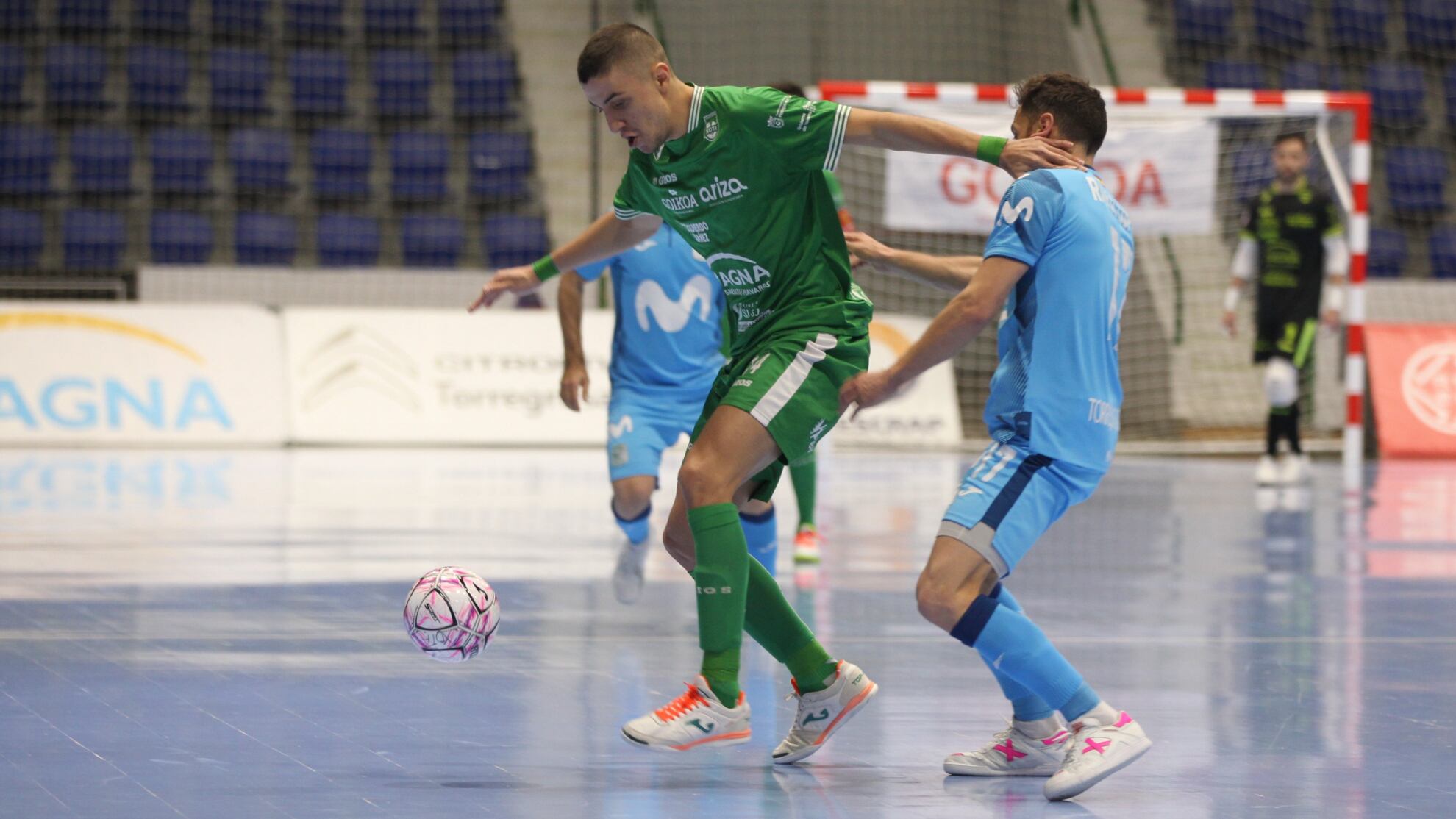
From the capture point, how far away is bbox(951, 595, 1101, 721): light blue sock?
12.3ft

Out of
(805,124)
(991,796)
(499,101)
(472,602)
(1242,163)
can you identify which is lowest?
(991,796)

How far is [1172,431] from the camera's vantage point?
17500 mm

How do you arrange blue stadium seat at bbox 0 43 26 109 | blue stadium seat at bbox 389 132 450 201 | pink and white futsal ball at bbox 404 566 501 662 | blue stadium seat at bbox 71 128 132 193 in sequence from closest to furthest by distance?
pink and white futsal ball at bbox 404 566 501 662, blue stadium seat at bbox 71 128 132 193, blue stadium seat at bbox 0 43 26 109, blue stadium seat at bbox 389 132 450 201

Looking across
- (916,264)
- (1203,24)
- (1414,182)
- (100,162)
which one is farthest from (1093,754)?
(1203,24)

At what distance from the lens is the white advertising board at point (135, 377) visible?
14.9 metres

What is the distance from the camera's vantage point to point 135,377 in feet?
49.5

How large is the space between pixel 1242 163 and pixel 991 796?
13.7m

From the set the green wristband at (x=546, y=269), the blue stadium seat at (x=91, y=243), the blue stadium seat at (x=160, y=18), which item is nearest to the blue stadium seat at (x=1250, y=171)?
the blue stadium seat at (x=91, y=243)

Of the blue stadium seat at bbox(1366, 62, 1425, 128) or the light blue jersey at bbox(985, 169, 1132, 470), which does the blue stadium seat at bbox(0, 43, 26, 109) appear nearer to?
the blue stadium seat at bbox(1366, 62, 1425, 128)

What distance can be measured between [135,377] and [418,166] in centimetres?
483

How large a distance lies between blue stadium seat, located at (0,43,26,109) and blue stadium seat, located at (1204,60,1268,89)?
13414 millimetres

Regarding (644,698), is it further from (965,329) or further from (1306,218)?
(1306,218)

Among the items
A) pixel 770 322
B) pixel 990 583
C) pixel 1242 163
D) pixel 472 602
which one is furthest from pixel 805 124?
pixel 1242 163

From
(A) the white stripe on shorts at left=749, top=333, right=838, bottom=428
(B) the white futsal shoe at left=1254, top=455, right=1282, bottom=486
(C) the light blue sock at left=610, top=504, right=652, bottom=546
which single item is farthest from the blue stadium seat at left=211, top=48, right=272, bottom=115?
(A) the white stripe on shorts at left=749, top=333, right=838, bottom=428
